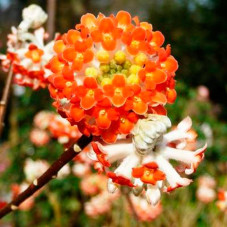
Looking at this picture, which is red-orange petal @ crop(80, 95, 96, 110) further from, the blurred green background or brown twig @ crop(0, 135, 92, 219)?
the blurred green background

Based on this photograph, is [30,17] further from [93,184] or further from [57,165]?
[93,184]

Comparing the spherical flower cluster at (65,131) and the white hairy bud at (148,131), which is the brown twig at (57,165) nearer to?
the white hairy bud at (148,131)

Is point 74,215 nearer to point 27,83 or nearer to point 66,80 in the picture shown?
point 27,83

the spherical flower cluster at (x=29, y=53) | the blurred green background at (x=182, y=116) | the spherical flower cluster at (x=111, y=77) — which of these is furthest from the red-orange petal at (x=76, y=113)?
the blurred green background at (x=182, y=116)

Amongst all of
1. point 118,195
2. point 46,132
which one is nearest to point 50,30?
point 46,132

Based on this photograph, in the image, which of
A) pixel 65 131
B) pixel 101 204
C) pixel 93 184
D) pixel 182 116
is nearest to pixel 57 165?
pixel 65 131

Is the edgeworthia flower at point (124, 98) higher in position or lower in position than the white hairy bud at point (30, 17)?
higher

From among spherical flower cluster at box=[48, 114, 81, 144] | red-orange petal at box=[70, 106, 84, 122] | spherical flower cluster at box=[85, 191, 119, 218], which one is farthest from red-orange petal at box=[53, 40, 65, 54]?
spherical flower cluster at box=[85, 191, 119, 218]
